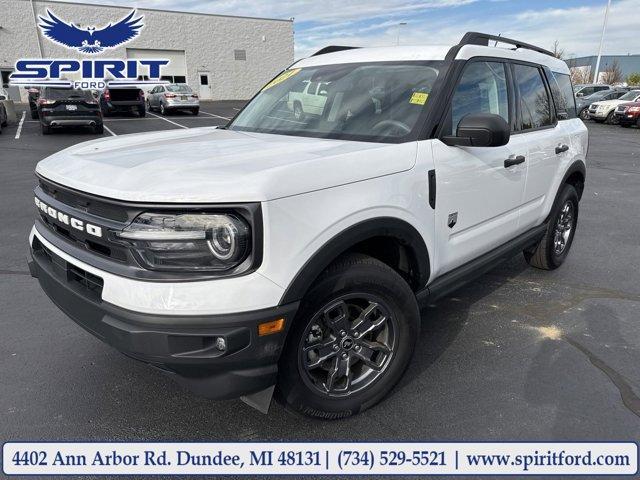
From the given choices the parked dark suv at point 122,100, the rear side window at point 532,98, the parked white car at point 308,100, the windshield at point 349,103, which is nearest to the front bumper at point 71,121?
the parked dark suv at point 122,100

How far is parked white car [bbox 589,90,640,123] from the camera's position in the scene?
24.4 meters

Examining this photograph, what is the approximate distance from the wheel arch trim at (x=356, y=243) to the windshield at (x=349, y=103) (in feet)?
1.79

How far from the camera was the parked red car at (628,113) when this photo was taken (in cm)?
2219

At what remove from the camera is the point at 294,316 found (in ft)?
6.89

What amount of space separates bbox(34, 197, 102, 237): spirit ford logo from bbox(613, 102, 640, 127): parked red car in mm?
25549

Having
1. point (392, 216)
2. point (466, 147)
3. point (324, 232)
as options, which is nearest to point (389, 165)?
point (392, 216)

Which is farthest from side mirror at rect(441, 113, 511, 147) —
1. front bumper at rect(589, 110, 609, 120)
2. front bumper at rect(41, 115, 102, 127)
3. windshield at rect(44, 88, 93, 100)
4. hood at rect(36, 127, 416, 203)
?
front bumper at rect(589, 110, 609, 120)

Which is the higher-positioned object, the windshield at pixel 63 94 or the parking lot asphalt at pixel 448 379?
the windshield at pixel 63 94

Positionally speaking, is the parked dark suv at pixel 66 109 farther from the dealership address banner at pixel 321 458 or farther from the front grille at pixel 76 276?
the dealership address banner at pixel 321 458

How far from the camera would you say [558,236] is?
4688 millimetres

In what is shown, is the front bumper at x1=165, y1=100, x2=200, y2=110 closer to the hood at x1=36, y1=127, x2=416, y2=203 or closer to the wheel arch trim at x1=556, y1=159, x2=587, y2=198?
the wheel arch trim at x1=556, y1=159, x2=587, y2=198

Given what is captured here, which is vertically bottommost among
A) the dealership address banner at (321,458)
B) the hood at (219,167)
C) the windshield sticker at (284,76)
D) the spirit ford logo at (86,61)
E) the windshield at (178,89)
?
the dealership address banner at (321,458)

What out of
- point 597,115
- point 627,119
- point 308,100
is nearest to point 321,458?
point 308,100

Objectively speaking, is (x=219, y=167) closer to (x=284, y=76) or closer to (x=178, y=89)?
(x=284, y=76)
